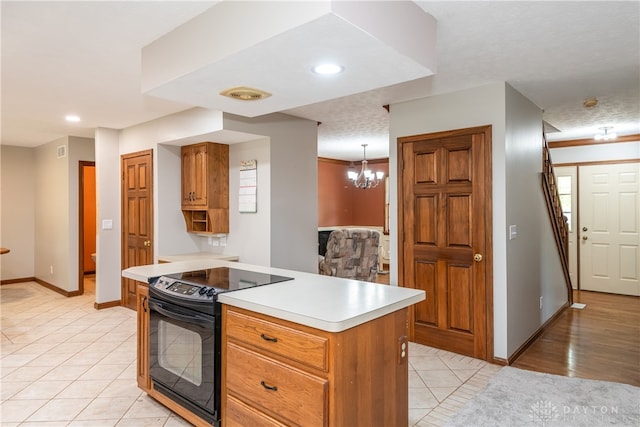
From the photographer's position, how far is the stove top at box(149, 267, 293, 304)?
2.22m

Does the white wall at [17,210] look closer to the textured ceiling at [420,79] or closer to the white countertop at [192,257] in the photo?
the textured ceiling at [420,79]

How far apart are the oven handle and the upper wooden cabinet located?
6.95 feet

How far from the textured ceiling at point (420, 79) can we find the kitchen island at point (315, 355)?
5.15ft

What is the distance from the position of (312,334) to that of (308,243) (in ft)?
9.92

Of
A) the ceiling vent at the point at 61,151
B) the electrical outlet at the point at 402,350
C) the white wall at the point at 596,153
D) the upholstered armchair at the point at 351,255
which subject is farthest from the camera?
the upholstered armchair at the point at 351,255

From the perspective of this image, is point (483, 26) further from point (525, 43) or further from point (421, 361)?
point (421, 361)

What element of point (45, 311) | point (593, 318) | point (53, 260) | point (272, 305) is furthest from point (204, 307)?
point (53, 260)

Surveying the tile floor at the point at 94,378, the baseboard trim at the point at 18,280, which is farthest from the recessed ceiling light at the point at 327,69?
the baseboard trim at the point at 18,280

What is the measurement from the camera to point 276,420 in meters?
1.89

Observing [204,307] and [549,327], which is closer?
[204,307]

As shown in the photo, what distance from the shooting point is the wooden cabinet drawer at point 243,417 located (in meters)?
1.93

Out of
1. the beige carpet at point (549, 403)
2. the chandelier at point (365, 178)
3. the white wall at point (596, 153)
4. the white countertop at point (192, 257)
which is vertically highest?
the white wall at point (596, 153)

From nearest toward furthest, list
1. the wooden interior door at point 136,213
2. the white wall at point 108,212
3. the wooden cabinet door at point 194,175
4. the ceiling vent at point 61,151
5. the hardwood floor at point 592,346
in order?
the hardwood floor at point 592,346
the wooden cabinet door at point 194,175
the wooden interior door at point 136,213
the white wall at point 108,212
the ceiling vent at point 61,151

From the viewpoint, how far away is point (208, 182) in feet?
14.9
